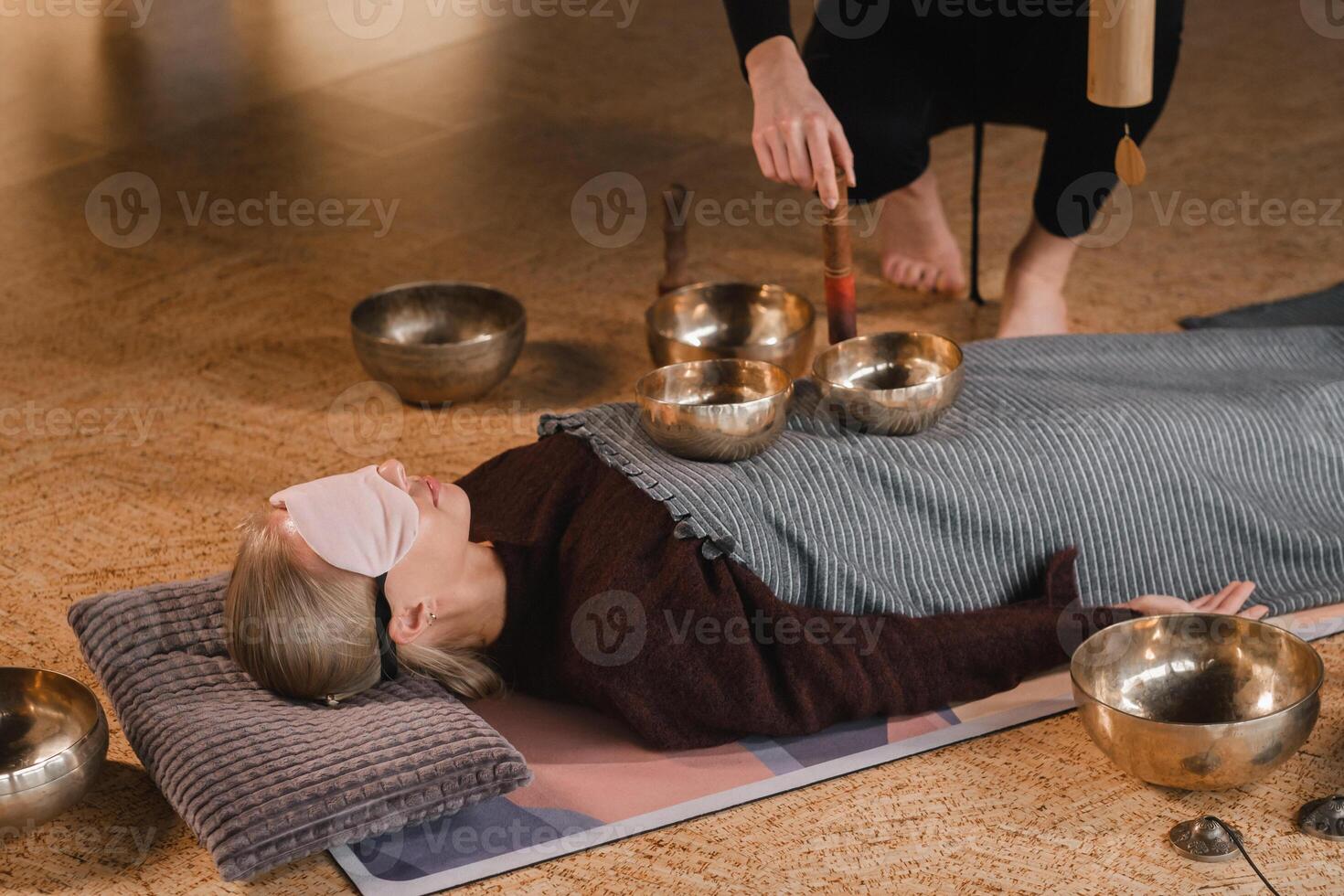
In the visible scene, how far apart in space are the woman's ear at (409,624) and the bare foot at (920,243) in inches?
59.2

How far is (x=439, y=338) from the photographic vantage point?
2.68 meters

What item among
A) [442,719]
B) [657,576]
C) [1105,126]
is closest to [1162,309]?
[1105,126]

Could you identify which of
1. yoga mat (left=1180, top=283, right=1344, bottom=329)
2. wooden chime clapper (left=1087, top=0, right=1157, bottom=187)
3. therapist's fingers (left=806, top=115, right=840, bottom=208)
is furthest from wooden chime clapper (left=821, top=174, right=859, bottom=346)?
yoga mat (left=1180, top=283, right=1344, bottom=329)

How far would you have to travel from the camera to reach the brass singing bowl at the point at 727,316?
255 cm

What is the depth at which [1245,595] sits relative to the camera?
183cm

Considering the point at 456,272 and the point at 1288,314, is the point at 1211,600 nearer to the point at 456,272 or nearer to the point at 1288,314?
the point at 1288,314

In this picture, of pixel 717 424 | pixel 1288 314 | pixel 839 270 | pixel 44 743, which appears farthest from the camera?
pixel 1288 314

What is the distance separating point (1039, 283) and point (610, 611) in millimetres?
1213

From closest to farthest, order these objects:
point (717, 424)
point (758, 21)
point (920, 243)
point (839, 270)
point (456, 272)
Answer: point (717, 424)
point (839, 270)
point (758, 21)
point (920, 243)
point (456, 272)

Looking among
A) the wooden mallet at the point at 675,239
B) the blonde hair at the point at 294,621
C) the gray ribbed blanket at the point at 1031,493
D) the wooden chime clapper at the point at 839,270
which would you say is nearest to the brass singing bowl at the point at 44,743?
the blonde hair at the point at 294,621

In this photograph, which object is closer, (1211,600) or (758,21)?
(1211,600)

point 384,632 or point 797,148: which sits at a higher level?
point 797,148

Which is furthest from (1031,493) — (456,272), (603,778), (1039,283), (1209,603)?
(456,272)

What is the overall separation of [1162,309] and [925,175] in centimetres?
49
